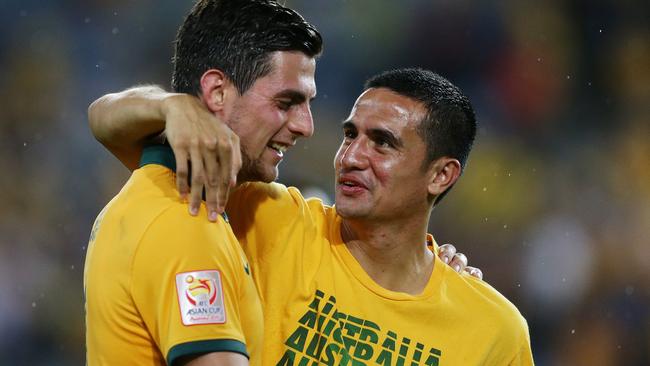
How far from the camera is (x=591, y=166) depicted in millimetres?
6648

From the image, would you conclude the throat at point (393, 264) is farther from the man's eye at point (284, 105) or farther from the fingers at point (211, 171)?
the fingers at point (211, 171)

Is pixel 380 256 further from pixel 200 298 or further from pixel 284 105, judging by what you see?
pixel 200 298

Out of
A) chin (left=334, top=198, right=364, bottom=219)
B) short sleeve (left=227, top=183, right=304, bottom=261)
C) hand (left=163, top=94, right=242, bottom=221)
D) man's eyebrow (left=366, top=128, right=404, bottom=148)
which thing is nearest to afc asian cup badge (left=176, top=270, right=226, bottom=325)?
hand (left=163, top=94, right=242, bottom=221)

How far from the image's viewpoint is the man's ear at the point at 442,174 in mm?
3209

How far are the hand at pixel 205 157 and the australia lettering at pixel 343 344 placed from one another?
2.60 feet

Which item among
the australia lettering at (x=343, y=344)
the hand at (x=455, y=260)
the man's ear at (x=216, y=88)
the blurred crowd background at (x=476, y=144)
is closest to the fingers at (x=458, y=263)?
the hand at (x=455, y=260)

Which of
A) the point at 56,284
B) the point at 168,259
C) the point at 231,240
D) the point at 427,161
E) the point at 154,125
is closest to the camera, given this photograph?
the point at 168,259

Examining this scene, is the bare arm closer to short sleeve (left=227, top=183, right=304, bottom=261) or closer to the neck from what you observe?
short sleeve (left=227, top=183, right=304, bottom=261)

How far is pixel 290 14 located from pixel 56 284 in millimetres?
3467

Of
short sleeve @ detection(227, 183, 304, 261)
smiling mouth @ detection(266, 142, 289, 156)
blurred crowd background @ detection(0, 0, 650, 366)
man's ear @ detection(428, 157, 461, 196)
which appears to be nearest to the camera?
smiling mouth @ detection(266, 142, 289, 156)

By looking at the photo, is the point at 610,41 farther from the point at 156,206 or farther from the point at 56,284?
the point at 156,206

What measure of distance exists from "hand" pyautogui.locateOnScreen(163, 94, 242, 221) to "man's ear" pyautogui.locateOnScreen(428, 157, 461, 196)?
1.26 meters

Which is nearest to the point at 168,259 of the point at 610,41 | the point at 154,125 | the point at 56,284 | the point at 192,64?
the point at 154,125

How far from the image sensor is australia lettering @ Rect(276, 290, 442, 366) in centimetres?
274
